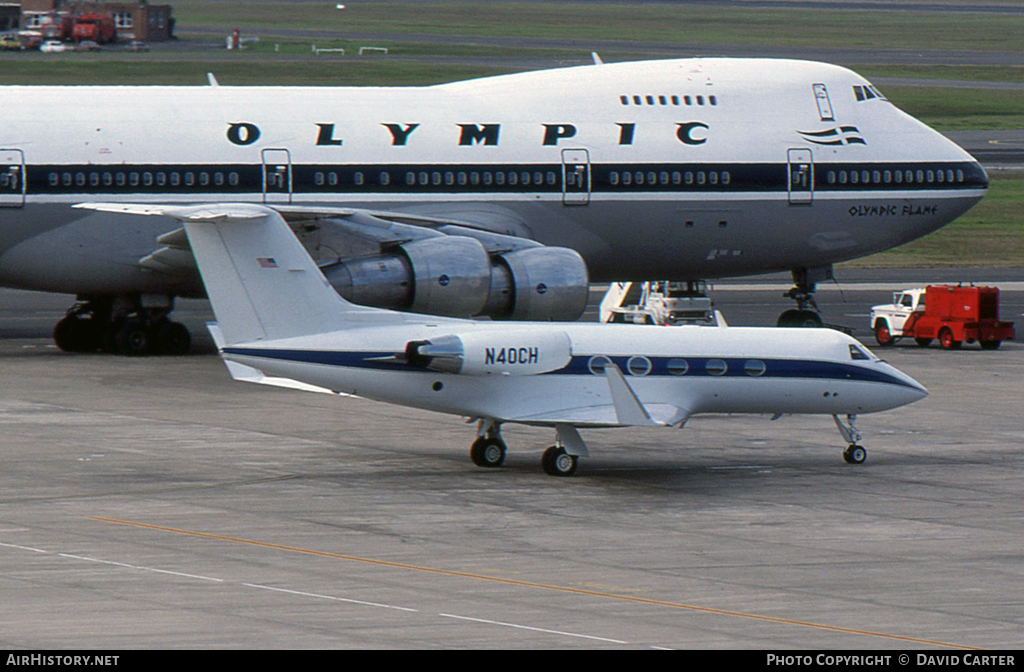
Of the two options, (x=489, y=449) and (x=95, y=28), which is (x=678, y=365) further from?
(x=95, y=28)

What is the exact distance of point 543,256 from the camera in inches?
1459

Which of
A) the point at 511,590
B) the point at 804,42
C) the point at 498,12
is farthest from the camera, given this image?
the point at 498,12

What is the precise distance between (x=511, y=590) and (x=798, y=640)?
375cm

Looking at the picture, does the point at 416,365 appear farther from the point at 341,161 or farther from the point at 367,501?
the point at 341,161

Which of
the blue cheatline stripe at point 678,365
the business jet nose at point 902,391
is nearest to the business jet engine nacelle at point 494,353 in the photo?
the blue cheatline stripe at point 678,365

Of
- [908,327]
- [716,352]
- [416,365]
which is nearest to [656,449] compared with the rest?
[716,352]

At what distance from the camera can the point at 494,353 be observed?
26547 millimetres

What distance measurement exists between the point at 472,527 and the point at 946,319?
2399cm

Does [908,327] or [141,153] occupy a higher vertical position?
[141,153]

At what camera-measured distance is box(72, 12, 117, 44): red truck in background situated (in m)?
142

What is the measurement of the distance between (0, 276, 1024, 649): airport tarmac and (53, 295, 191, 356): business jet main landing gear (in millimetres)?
3427

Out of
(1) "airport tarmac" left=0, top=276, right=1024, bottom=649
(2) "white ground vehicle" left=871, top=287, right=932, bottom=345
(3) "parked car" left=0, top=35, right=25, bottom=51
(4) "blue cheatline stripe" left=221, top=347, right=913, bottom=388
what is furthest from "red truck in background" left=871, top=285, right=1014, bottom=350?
(3) "parked car" left=0, top=35, right=25, bottom=51

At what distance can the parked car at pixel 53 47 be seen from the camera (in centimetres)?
13662

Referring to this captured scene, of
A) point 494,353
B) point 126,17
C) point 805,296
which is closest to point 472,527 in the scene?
point 494,353
